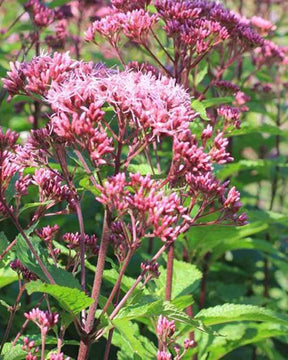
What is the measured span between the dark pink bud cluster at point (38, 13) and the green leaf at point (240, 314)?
6.11 feet

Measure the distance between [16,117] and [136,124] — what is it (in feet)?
9.04

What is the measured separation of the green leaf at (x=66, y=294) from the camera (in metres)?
1.71

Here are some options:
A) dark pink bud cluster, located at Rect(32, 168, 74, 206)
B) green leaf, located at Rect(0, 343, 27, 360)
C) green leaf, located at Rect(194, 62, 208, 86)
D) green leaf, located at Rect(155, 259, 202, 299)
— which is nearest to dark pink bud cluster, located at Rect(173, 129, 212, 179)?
dark pink bud cluster, located at Rect(32, 168, 74, 206)

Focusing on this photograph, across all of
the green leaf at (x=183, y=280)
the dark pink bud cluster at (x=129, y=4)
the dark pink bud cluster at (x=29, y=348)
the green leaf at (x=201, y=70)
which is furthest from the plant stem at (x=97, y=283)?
the green leaf at (x=201, y=70)

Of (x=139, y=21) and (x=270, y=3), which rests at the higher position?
(x=270, y=3)

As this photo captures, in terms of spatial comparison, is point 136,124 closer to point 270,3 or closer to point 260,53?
point 260,53

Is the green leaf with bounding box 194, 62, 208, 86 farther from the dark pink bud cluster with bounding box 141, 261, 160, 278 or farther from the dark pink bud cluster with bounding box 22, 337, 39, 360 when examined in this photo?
the dark pink bud cluster with bounding box 22, 337, 39, 360

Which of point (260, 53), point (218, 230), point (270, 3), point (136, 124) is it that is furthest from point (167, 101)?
point (270, 3)

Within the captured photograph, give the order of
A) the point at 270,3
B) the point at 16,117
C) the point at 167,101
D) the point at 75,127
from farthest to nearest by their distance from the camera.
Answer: the point at 270,3 < the point at 16,117 < the point at 167,101 < the point at 75,127

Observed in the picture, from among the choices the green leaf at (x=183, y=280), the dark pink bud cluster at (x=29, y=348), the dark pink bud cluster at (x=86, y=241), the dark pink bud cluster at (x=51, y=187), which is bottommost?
the dark pink bud cluster at (x=29, y=348)

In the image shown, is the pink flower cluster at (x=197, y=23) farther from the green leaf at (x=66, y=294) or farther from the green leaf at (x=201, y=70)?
the green leaf at (x=66, y=294)

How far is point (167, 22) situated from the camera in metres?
2.65

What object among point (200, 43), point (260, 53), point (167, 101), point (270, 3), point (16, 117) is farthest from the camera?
point (270, 3)

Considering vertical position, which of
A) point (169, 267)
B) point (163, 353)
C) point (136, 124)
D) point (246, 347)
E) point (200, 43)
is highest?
point (200, 43)
